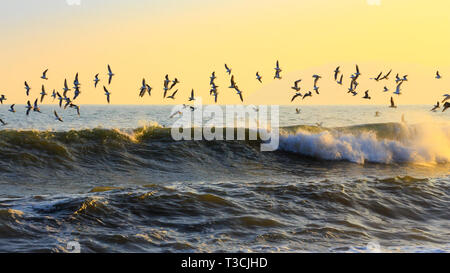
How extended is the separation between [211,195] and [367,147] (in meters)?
15.8

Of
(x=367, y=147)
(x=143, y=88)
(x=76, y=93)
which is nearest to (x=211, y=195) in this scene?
(x=143, y=88)

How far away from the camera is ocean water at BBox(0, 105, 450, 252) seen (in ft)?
33.7

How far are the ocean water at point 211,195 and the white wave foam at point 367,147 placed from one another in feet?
0.31

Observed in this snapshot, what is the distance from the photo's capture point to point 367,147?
27109 mm

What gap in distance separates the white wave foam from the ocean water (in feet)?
0.31

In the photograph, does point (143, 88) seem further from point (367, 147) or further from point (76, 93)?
point (367, 147)

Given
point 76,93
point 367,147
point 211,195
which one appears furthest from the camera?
point 367,147

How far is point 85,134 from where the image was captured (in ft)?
78.0

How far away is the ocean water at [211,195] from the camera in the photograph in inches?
404

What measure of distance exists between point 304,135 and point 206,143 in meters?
5.84

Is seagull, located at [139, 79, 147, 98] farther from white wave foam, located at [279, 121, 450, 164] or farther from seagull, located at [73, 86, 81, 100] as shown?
white wave foam, located at [279, 121, 450, 164]

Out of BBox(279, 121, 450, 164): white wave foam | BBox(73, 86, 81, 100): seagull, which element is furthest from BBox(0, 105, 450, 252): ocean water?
BBox(73, 86, 81, 100): seagull
